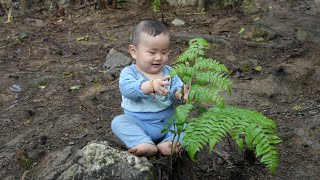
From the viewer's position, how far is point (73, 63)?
7039mm

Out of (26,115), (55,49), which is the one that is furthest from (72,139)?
(55,49)

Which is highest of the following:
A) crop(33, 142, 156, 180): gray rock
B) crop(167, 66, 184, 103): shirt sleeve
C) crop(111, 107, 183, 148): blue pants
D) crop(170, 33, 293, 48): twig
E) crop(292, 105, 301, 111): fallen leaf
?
crop(167, 66, 184, 103): shirt sleeve

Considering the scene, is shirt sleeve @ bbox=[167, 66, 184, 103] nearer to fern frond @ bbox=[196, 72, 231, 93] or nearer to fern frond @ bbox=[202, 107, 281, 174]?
fern frond @ bbox=[196, 72, 231, 93]

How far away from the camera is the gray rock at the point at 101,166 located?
301 cm

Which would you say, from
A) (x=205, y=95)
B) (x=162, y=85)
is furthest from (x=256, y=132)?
(x=162, y=85)

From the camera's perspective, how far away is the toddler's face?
3.60 m

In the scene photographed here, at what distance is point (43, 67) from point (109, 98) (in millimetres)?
1750

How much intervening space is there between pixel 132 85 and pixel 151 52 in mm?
303

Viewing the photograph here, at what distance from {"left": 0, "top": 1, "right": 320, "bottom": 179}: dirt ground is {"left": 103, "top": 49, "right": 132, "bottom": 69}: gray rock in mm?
146

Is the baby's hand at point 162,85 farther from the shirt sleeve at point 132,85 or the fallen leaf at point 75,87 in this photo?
the fallen leaf at point 75,87

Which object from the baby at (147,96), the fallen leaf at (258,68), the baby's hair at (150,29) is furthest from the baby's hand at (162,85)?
the fallen leaf at (258,68)

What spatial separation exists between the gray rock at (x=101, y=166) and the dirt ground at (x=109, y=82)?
0.83 ft

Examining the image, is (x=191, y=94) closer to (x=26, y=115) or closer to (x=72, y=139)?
(x=72, y=139)

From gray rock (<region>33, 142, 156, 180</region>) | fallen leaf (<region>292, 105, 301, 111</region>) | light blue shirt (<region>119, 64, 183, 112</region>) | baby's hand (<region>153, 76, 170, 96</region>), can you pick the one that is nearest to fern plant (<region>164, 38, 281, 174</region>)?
baby's hand (<region>153, 76, 170, 96</region>)
